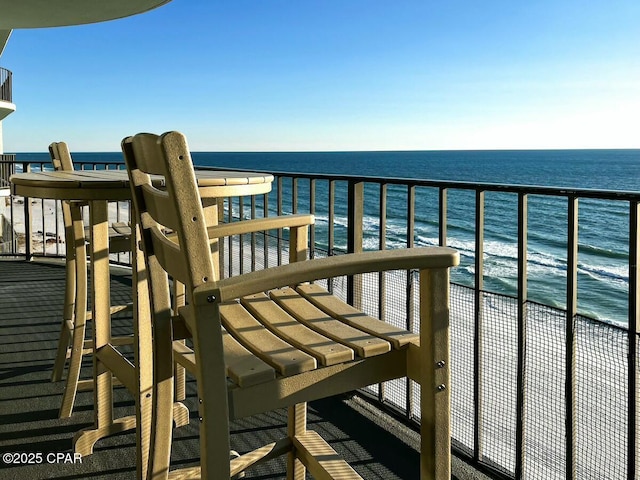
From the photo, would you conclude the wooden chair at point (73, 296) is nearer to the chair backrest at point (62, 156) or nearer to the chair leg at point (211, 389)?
the chair backrest at point (62, 156)

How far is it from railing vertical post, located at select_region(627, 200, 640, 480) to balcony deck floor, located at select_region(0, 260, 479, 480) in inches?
21.0

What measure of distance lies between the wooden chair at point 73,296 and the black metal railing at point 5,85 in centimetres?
1645

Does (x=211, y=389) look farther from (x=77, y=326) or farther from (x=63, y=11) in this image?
(x=63, y=11)

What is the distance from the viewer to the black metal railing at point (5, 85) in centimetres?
1666

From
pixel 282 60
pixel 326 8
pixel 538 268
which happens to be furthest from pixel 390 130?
pixel 538 268

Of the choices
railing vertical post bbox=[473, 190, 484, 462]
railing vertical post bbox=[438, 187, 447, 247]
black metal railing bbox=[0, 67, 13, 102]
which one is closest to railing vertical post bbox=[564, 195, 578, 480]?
railing vertical post bbox=[473, 190, 484, 462]

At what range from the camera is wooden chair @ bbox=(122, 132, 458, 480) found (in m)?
1.03

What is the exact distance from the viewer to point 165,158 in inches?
39.4

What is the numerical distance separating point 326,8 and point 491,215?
773 inches

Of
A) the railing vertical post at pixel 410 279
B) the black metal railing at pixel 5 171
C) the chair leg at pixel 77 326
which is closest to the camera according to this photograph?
the railing vertical post at pixel 410 279

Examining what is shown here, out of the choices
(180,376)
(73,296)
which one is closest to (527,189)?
(180,376)

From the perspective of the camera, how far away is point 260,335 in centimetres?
131

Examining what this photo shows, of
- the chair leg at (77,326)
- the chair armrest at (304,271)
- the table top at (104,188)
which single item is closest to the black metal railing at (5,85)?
the chair leg at (77,326)

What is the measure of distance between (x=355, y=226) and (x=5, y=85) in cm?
1800
